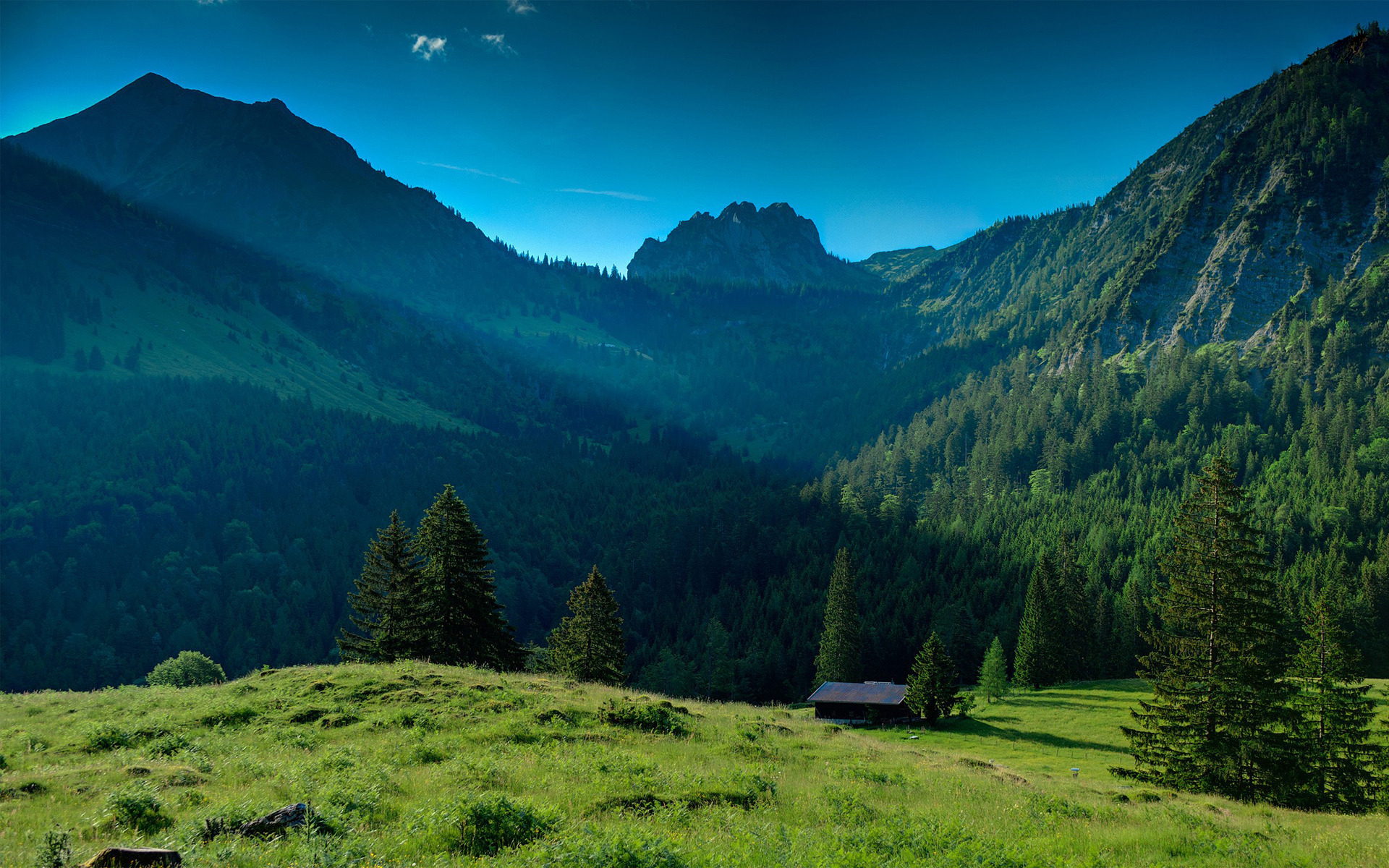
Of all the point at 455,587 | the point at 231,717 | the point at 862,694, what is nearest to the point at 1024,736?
the point at 862,694

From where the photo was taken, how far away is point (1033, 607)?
79125mm

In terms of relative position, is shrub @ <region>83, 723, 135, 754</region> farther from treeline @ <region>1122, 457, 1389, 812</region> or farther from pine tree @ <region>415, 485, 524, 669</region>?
treeline @ <region>1122, 457, 1389, 812</region>

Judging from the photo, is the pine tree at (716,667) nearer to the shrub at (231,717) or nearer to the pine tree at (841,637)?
the pine tree at (841,637)

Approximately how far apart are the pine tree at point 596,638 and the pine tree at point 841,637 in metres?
42.2

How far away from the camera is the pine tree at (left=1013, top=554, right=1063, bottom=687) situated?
3095 inches

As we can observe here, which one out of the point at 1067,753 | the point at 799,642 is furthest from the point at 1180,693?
the point at 799,642

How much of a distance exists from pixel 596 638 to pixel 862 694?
33013mm

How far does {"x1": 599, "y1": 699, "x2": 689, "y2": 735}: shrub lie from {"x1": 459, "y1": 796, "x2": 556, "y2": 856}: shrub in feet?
40.9

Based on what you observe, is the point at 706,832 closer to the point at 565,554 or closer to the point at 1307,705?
the point at 1307,705

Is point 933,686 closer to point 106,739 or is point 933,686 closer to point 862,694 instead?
point 862,694

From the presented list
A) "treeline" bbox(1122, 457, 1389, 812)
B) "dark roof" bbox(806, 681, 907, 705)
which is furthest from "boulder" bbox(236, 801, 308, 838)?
"dark roof" bbox(806, 681, 907, 705)

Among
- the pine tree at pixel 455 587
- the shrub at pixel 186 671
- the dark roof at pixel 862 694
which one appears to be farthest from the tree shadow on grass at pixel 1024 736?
the shrub at pixel 186 671

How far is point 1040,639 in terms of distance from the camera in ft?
259

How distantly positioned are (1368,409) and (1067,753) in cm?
16118
